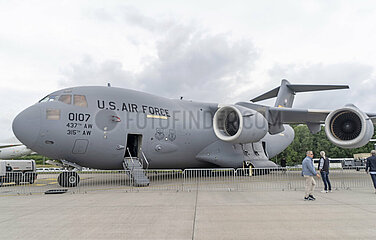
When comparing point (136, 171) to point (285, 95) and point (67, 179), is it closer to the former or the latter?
point (67, 179)

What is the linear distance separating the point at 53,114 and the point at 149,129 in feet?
13.0

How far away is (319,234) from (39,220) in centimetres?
485

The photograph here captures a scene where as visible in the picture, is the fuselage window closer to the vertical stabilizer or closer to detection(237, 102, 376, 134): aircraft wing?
detection(237, 102, 376, 134): aircraft wing

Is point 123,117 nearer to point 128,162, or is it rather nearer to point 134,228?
point 128,162

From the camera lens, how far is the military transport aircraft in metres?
11.1

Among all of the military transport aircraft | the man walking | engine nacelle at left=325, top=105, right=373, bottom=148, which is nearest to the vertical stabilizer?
the military transport aircraft

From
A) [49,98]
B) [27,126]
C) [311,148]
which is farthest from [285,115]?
[311,148]

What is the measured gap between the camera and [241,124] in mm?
13609

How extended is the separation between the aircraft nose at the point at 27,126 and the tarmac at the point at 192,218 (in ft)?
10.0

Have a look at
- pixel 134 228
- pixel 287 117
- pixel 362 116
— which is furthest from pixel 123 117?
pixel 362 116

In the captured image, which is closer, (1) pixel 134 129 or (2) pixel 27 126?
(2) pixel 27 126

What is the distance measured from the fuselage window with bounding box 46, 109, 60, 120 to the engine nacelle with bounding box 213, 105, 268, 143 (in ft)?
22.4

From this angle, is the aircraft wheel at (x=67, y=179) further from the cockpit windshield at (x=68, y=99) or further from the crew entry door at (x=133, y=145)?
the cockpit windshield at (x=68, y=99)

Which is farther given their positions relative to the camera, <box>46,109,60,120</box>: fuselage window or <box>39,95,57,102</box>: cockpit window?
<box>39,95,57,102</box>: cockpit window
